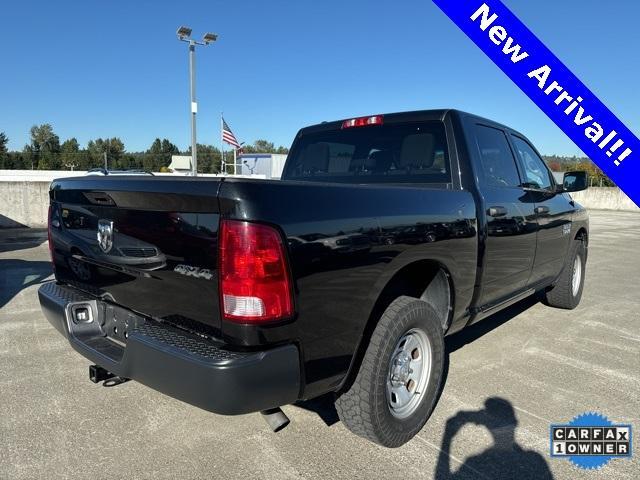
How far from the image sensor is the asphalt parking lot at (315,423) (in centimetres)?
239

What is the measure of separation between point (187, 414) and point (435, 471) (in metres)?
1.52

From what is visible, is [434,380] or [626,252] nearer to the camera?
[434,380]

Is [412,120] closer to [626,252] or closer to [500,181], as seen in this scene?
[500,181]

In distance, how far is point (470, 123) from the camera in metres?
3.47

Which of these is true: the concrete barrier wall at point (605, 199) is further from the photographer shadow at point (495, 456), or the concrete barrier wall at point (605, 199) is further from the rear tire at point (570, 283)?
the photographer shadow at point (495, 456)

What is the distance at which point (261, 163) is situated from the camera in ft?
101

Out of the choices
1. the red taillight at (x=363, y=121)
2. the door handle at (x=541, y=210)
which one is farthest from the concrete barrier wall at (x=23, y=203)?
the door handle at (x=541, y=210)

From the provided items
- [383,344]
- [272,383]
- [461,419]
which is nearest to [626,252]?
[461,419]

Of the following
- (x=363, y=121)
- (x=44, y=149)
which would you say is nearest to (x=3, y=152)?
(x=44, y=149)

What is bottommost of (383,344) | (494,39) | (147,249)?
(383,344)

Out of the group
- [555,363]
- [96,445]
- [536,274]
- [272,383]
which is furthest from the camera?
[536,274]

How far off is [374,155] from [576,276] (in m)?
3.42

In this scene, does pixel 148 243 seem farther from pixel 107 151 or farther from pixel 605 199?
pixel 107 151

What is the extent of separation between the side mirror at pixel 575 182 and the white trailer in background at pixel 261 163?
82.5 ft
